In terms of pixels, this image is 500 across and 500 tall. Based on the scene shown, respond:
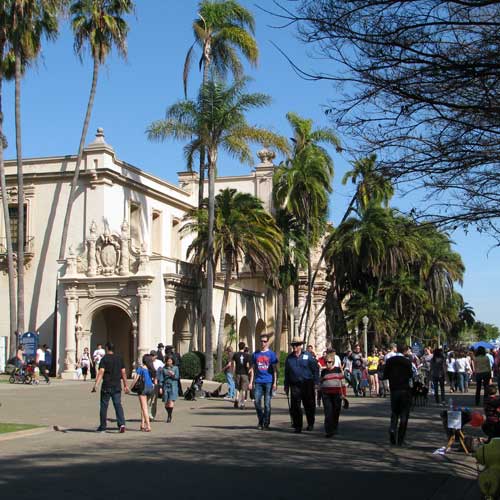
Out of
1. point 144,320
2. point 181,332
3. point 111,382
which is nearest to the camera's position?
point 111,382

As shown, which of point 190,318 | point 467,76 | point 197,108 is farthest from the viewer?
point 190,318

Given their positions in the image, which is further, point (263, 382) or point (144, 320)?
point (144, 320)

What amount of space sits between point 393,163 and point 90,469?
575 centimetres

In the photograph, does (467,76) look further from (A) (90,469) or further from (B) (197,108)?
(B) (197,108)

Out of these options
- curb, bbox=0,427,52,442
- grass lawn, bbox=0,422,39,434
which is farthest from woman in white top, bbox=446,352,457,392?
grass lawn, bbox=0,422,39,434

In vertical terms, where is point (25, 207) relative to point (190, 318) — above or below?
above

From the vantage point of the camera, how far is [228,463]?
38.1 ft

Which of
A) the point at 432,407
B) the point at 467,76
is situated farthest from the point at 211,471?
the point at 432,407

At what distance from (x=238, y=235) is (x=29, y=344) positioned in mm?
10569

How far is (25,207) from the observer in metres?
43.0

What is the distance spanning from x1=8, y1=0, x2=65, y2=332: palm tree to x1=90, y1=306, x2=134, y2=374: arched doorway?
387cm

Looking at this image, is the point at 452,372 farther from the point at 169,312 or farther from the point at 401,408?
the point at 401,408

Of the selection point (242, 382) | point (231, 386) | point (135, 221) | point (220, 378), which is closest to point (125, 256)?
point (220, 378)

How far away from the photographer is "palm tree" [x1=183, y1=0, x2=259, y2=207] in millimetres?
39188
